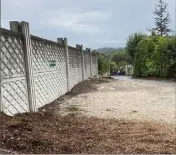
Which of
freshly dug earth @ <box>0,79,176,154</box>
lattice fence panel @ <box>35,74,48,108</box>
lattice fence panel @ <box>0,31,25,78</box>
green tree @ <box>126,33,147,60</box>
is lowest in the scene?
freshly dug earth @ <box>0,79,176,154</box>

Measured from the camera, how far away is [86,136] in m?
5.72

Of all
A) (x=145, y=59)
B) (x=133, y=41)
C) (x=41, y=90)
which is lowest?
(x=41, y=90)

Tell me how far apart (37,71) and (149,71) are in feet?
71.7

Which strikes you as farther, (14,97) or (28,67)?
(28,67)

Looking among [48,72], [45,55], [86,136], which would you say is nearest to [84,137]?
[86,136]

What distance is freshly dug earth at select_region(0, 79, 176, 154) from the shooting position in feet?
15.0

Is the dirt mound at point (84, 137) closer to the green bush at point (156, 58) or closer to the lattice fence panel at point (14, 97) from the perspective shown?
the lattice fence panel at point (14, 97)

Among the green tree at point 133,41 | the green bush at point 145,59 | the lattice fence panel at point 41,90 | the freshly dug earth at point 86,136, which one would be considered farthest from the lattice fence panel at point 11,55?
the green tree at point 133,41

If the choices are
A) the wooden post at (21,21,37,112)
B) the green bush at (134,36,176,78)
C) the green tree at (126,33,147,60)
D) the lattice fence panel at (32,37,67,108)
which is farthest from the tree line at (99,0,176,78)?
the wooden post at (21,21,37,112)

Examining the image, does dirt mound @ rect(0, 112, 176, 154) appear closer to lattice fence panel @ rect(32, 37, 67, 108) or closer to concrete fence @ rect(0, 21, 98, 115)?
concrete fence @ rect(0, 21, 98, 115)

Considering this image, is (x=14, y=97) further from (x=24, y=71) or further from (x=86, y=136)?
(x=86, y=136)

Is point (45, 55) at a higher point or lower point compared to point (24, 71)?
higher

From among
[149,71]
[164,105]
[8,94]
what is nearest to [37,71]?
[8,94]

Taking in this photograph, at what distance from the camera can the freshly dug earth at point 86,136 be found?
4574 mm
